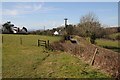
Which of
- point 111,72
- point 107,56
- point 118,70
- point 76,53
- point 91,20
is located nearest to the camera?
point 118,70

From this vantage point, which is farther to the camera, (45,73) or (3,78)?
(45,73)

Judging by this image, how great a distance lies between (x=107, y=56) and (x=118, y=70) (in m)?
1.73

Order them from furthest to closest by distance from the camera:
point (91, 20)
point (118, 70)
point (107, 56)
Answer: point (91, 20) → point (107, 56) → point (118, 70)

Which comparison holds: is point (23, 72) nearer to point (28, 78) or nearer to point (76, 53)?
point (28, 78)

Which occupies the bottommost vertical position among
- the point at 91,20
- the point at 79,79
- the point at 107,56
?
the point at 79,79

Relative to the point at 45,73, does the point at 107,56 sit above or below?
above

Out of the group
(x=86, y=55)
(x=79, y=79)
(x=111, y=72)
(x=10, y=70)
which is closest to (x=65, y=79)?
(x=79, y=79)

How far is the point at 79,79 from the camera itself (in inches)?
419

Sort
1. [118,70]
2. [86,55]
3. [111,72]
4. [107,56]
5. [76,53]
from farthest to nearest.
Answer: [76,53] → [86,55] → [107,56] → [111,72] → [118,70]

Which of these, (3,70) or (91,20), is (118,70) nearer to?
(3,70)

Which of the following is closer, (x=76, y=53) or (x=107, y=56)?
(x=107, y=56)

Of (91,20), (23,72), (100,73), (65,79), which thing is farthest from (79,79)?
(91,20)

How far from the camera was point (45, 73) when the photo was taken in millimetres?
12070

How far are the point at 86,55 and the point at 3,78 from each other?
319 inches
